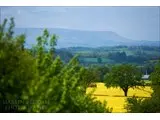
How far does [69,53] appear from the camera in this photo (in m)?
5.50

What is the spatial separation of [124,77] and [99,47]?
22.3 inches

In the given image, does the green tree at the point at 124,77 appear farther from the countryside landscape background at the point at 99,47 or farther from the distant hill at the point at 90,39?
the distant hill at the point at 90,39

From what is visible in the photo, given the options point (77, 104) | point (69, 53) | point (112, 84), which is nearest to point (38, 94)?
point (77, 104)

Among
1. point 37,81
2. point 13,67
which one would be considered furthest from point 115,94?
point 13,67

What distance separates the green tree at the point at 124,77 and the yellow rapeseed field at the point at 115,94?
7 centimetres

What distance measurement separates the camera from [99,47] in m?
5.70

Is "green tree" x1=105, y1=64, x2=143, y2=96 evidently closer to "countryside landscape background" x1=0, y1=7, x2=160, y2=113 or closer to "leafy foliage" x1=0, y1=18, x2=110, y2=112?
"countryside landscape background" x1=0, y1=7, x2=160, y2=113

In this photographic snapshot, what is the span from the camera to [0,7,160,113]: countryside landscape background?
16.2 feet

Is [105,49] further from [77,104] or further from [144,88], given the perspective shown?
[77,104]

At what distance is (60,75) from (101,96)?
3.36ft

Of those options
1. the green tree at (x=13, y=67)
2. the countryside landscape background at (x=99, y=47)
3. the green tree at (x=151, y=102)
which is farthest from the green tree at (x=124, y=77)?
the green tree at (x=13, y=67)

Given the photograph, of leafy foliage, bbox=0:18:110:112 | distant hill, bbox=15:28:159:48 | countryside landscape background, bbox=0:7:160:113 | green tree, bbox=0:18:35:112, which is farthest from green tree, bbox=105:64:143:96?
green tree, bbox=0:18:35:112

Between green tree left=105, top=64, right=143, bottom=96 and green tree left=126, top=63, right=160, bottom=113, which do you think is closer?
green tree left=126, top=63, right=160, bottom=113

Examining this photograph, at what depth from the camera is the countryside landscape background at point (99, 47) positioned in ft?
16.2
